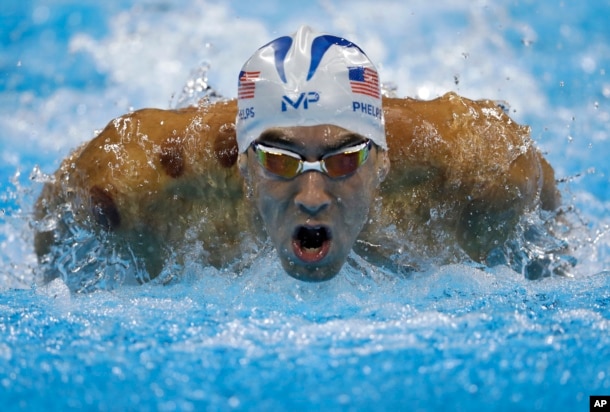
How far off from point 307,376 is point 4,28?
4717 mm

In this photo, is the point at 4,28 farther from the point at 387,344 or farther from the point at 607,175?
the point at 387,344

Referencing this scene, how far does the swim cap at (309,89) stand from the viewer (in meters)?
2.47

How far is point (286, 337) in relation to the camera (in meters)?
2.41

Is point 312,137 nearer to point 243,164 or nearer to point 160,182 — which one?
point 243,164

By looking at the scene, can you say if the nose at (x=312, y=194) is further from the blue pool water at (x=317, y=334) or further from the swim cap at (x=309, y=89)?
the blue pool water at (x=317, y=334)

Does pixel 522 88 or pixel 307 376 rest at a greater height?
pixel 522 88

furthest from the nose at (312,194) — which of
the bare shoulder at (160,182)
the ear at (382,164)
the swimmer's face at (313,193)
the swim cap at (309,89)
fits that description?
the bare shoulder at (160,182)

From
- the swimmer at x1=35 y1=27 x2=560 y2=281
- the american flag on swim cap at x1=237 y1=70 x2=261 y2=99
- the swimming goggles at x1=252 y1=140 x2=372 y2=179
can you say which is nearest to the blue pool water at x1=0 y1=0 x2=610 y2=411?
the swimmer at x1=35 y1=27 x2=560 y2=281

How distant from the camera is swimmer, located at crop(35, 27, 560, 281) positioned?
2475mm

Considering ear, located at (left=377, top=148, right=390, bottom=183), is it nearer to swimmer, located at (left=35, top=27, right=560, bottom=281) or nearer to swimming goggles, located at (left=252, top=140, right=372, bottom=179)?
swimmer, located at (left=35, top=27, right=560, bottom=281)

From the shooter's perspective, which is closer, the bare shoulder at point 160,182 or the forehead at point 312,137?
the forehead at point 312,137

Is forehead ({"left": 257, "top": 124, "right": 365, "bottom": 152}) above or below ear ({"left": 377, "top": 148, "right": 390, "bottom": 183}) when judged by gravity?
above

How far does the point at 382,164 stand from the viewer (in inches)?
105

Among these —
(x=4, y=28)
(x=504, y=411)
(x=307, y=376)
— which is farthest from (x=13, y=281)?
(x=4, y=28)
